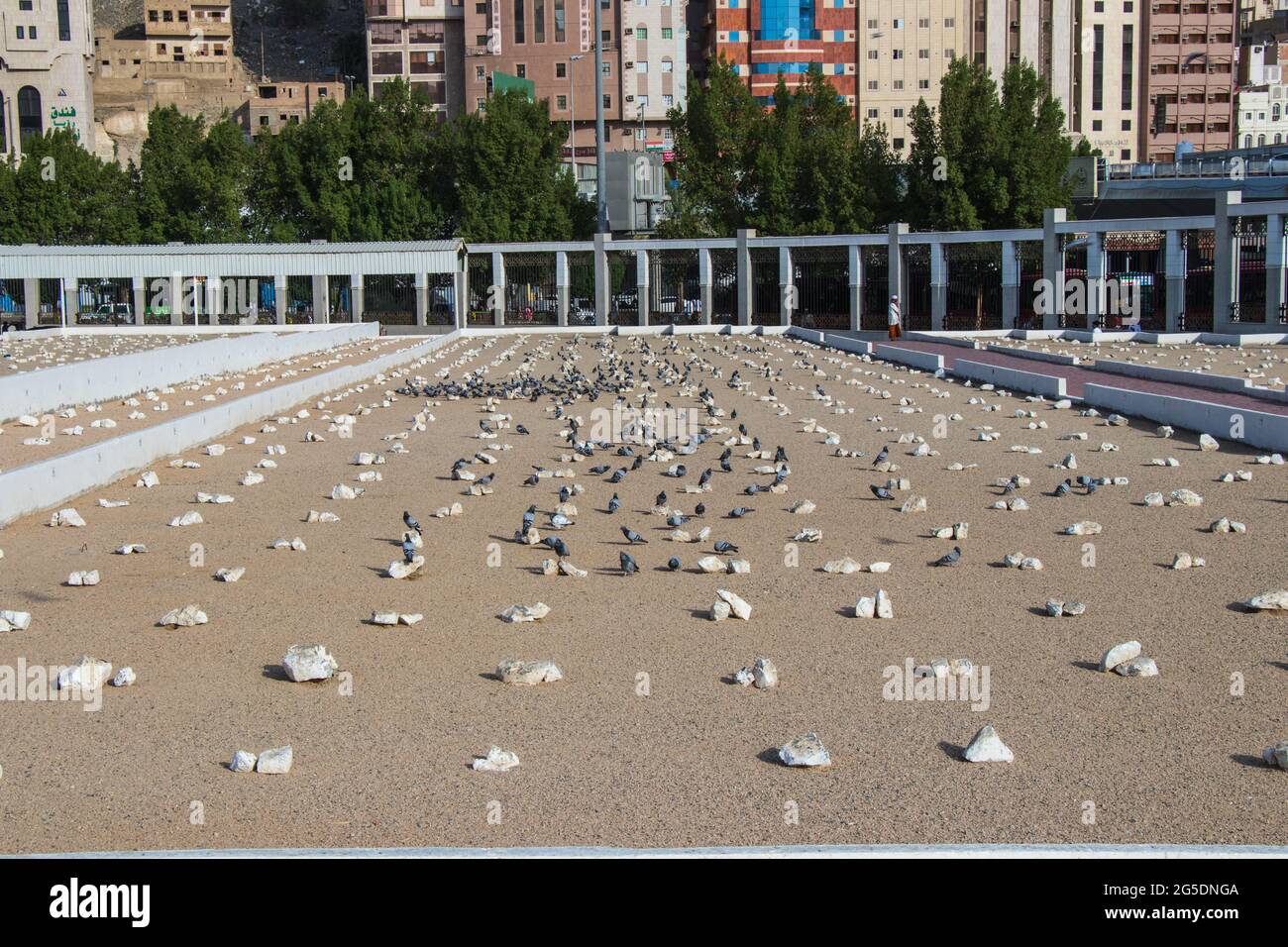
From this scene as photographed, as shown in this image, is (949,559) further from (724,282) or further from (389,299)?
(389,299)

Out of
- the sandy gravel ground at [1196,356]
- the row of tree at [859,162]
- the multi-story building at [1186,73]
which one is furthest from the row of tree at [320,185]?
the multi-story building at [1186,73]

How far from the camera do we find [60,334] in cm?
5756

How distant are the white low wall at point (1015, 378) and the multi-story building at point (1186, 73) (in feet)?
371

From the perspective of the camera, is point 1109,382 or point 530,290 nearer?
point 1109,382

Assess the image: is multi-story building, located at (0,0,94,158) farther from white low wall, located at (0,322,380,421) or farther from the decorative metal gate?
white low wall, located at (0,322,380,421)

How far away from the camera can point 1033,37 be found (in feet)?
427

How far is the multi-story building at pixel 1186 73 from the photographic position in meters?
134

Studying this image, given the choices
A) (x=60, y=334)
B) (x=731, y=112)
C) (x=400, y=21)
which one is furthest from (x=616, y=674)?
(x=400, y=21)

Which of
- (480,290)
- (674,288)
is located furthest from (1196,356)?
(674,288)

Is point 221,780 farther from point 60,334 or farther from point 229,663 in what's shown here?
point 60,334

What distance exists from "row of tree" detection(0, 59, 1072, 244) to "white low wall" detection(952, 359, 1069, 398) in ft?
136

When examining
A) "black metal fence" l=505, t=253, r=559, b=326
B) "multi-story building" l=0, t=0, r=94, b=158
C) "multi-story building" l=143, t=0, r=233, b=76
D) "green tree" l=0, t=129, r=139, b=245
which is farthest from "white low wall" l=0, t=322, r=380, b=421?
"multi-story building" l=143, t=0, r=233, b=76

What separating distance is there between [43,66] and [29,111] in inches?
177

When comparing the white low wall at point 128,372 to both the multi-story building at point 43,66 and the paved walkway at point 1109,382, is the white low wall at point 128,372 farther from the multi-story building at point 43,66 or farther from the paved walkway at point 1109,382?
the multi-story building at point 43,66
